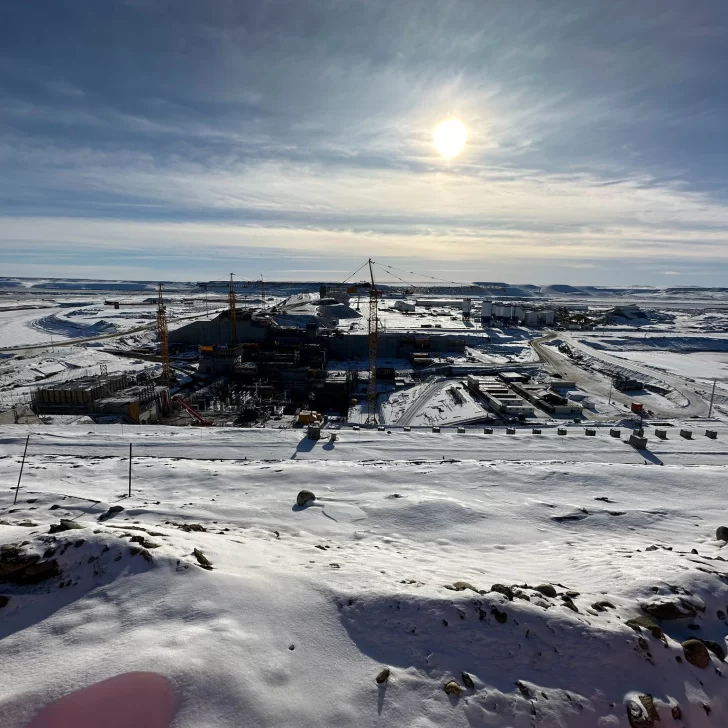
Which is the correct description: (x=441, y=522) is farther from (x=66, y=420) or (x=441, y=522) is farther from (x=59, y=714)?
(x=66, y=420)

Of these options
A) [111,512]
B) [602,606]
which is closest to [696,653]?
[602,606]

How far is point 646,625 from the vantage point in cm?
807

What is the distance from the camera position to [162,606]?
7.78m

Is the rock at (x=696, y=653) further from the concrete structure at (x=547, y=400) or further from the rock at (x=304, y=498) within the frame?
the concrete structure at (x=547, y=400)

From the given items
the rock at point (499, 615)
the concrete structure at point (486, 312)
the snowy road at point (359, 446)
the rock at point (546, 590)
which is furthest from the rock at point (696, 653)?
the concrete structure at point (486, 312)

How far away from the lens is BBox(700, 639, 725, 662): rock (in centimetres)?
791

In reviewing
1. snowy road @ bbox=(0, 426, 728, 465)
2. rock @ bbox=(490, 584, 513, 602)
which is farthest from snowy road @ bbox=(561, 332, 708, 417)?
rock @ bbox=(490, 584, 513, 602)

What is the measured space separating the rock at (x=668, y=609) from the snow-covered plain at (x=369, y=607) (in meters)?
0.05

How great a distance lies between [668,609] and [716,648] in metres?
0.88

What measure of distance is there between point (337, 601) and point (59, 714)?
14.3 feet

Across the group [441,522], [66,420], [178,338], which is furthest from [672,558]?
[178,338]

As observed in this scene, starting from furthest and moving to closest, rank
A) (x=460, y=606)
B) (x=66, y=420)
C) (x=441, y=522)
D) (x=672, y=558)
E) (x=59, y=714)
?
(x=66, y=420)
(x=441, y=522)
(x=672, y=558)
(x=460, y=606)
(x=59, y=714)

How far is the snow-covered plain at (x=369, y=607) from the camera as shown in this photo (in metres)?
6.50

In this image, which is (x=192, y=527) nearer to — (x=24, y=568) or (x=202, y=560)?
(x=202, y=560)
